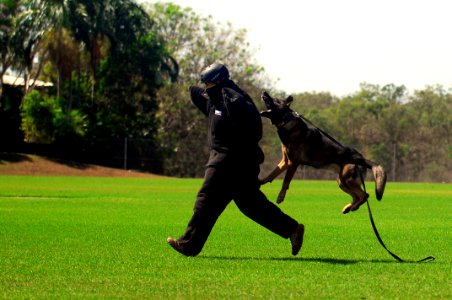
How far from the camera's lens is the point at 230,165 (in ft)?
36.9

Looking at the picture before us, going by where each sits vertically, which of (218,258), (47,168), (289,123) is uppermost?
(289,123)

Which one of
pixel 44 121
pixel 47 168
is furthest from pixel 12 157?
pixel 44 121

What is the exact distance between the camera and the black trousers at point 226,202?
11.3m

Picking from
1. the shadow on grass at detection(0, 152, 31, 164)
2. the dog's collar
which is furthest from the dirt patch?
the dog's collar

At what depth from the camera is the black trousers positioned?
11297mm

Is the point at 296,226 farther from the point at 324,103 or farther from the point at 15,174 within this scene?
the point at 324,103

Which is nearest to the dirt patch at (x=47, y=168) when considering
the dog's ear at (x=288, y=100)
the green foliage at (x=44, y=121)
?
the green foliage at (x=44, y=121)

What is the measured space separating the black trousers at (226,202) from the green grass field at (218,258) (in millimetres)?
296

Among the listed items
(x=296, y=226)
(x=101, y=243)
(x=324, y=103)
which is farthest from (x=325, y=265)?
(x=324, y=103)

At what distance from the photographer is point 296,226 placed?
11500 mm

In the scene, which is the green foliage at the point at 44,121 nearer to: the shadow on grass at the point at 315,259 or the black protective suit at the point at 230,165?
the shadow on grass at the point at 315,259

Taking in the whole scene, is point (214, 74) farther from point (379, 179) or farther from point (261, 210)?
point (379, 179)

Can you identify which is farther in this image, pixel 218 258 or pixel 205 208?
pixel 218 258

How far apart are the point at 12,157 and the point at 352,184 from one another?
43461 mm
